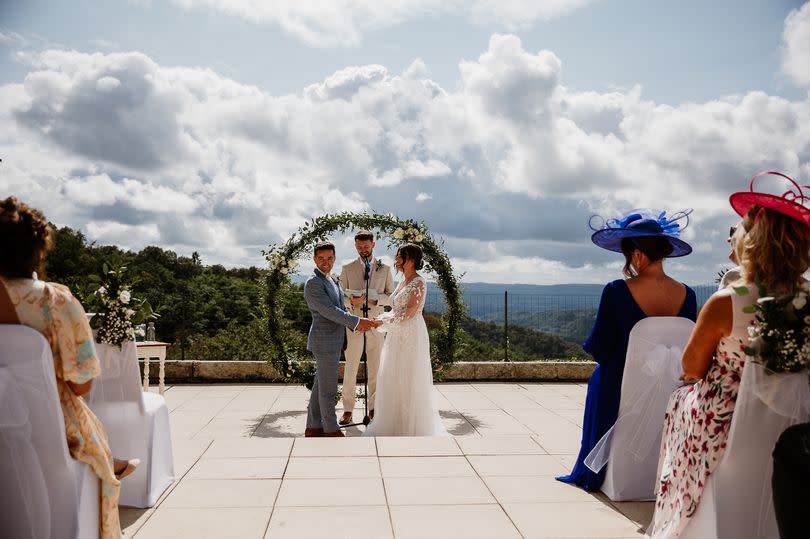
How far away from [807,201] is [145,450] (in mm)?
3591

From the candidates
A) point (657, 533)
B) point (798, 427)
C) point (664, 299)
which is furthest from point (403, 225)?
point (798, 427)

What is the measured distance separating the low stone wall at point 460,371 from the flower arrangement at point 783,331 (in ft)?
23.6

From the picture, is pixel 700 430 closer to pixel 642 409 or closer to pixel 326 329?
pixel 642 409

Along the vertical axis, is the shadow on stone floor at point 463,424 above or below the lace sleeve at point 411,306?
below

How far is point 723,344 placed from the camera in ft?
9.32

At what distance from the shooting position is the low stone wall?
32.4 ft

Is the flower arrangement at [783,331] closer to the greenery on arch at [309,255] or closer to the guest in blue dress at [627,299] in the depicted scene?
the guest in blue dress at [627,299]

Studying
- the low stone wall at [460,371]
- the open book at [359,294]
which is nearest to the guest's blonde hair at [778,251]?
the open book at [359,294]

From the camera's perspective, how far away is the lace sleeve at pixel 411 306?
20.5 ft

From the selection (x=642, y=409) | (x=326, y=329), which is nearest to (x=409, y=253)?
(x=326, y=329)

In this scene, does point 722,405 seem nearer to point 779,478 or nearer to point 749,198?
point 779,478

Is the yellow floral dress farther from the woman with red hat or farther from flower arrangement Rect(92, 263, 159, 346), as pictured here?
the woman with red hat

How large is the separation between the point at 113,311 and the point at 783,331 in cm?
332

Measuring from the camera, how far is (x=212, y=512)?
12.6ft
